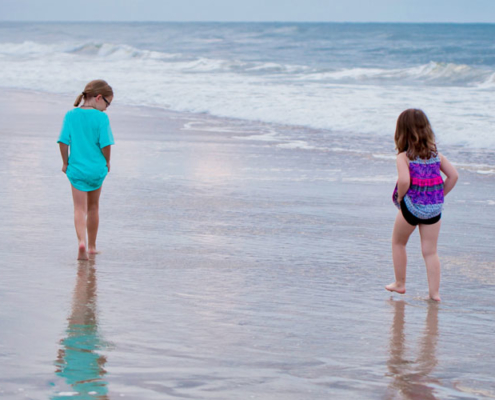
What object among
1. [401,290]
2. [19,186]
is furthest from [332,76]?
[401,290]

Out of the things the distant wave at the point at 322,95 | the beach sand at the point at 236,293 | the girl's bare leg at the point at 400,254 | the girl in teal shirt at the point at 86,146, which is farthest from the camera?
the distant wave at the point at 322,95

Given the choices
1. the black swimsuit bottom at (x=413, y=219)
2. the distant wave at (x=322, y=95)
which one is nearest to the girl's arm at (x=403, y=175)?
the black swimsuit bottom at (x=413, y=219)

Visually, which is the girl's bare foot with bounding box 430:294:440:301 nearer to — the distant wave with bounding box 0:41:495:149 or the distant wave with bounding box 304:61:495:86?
the distant wave with bounding box 0:41:495:149

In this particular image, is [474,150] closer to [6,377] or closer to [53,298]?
[53,298]

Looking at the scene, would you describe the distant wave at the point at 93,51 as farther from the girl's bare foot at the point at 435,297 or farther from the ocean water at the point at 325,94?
the girl's bare foot at the point at 435,297

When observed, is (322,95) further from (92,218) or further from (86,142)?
(86,142)

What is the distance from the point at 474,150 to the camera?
1217cm

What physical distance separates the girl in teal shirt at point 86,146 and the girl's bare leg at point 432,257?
2.17 meters

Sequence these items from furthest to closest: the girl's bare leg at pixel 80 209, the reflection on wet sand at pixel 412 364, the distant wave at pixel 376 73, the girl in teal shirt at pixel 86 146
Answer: the distant wave at pixel 376 73
the girl's bare leg at pixel 80 209
the girl in teal shirt at pixel 86 146
the reflection on wet sand at pixel 412 364

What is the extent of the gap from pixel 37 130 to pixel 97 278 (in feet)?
28.7

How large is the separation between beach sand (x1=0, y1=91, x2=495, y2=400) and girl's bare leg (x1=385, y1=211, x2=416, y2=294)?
65 millimetres

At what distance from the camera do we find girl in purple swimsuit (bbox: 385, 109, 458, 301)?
14.4 ft

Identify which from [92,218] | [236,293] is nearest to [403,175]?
[236,293]

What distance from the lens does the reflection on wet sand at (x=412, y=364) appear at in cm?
307
